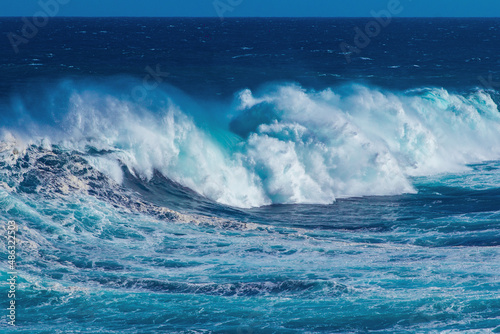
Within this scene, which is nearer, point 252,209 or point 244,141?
point 252,209

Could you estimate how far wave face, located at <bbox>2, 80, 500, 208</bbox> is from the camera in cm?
1809

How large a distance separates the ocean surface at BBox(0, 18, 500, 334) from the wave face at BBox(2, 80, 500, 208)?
0.06 metres

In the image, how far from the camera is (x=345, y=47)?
63.8 meters

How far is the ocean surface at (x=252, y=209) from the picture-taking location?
32.8ft

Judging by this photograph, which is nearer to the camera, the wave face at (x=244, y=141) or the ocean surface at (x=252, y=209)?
the ocean surface at (x=252, y=209)

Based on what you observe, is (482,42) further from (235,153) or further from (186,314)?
(186,314)

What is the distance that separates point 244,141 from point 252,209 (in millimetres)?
3725

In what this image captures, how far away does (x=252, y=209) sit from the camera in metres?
17.3

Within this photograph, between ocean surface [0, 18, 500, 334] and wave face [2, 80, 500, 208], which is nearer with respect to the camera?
ocean surface [0, 18, 500, 334]

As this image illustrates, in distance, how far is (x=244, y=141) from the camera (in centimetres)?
2045

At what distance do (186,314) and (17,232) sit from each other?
4518mm

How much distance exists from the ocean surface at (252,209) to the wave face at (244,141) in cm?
6

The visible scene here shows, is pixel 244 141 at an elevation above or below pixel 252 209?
above

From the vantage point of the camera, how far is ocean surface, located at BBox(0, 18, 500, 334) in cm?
1001
